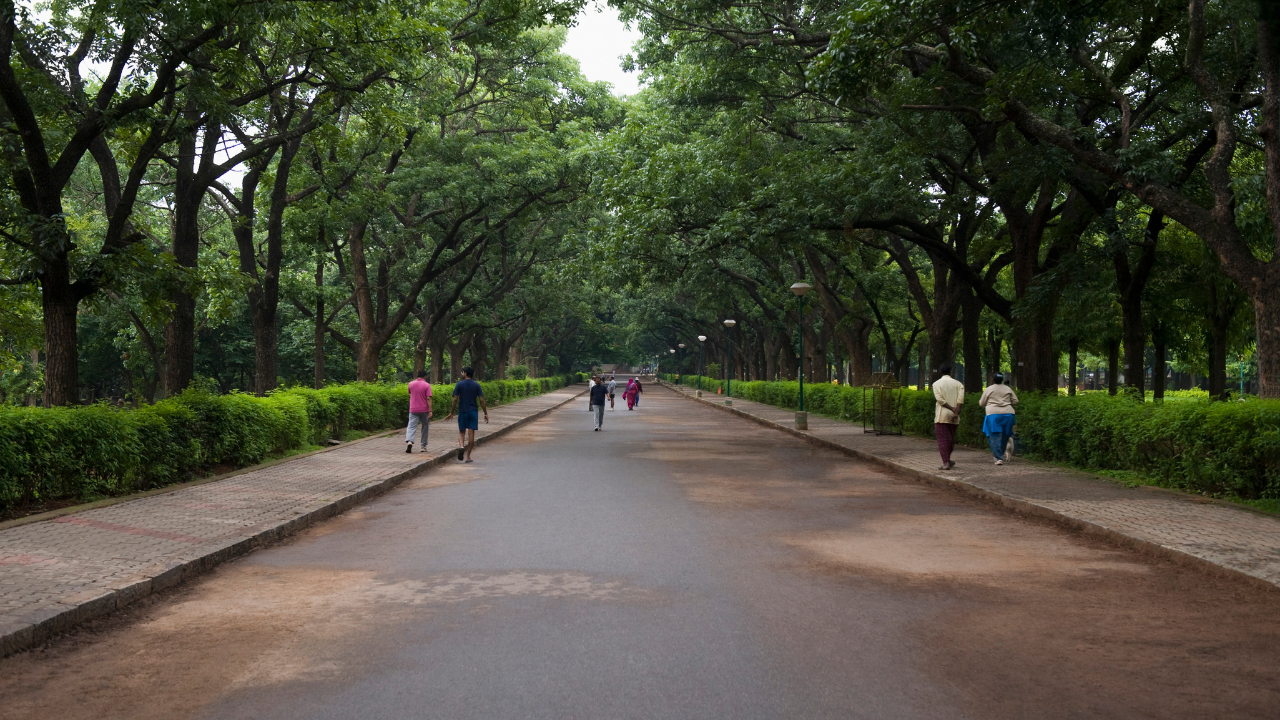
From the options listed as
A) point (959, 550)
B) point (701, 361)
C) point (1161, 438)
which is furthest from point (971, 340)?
point (701, 361)

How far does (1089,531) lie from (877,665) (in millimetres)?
5015

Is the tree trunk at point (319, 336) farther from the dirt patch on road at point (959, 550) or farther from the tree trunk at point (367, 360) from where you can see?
the dirt patch on road at point (959, 550)

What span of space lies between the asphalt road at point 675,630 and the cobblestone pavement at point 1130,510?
392mm

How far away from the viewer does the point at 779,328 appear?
4822 centimetres

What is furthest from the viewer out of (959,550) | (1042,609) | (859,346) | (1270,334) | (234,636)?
(859,346)

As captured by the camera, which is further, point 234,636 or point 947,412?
point 947,412

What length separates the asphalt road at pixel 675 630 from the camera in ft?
13.7

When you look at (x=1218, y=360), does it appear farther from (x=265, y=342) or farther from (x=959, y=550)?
(x=265, y=342)

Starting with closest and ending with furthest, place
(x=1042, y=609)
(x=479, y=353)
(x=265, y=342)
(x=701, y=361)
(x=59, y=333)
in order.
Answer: (x=1042, y=609), (x=59, y=333), (x=265, y=342), (x=479, y=353), (x=701, y=361)

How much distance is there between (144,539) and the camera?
763cm

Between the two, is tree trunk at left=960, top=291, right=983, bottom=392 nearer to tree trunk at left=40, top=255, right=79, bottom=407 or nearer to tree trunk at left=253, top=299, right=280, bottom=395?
tree trunk at left=253, top=299, right=280, bottom=395

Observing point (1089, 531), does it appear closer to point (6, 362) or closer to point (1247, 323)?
point (6, 362)

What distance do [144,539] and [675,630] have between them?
16.2 feet

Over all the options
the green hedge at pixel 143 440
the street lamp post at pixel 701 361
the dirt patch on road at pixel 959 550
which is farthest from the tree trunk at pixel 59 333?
the street lamp post at pixel 701 361
